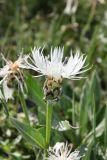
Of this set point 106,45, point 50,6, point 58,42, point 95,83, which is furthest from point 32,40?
point 95,83

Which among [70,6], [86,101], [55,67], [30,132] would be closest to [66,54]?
[70,6]

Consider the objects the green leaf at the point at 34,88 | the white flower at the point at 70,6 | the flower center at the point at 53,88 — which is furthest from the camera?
the white flower at the point at 70,6

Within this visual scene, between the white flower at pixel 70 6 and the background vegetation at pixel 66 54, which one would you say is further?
the white flower at pixel 70 6

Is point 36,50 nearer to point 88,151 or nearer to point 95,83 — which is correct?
point 88,151

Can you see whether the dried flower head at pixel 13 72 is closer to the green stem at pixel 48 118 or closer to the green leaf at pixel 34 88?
the green stem at pixel 48 118

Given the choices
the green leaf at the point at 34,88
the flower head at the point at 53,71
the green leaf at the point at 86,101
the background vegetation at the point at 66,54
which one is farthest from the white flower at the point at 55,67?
the green leaf at the point at 86,101

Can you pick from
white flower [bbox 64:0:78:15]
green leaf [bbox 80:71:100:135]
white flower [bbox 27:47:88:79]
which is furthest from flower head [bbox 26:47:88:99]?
white flower [bbox 64:0:78:15]
